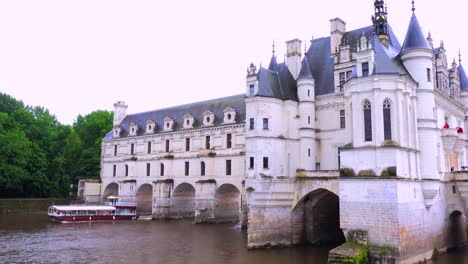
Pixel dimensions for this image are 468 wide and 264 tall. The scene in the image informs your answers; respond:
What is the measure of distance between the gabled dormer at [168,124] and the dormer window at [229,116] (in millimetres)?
9027

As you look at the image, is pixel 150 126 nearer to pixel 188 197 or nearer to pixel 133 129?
pixel 133 129

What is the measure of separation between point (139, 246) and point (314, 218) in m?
12.2

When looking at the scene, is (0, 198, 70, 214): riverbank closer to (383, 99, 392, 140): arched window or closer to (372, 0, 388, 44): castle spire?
(372, 0, 388, 44): castle spire

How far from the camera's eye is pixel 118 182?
2205 inches

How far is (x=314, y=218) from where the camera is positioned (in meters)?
29.2

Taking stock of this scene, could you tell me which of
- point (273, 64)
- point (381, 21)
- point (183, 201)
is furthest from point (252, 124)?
point (183, 201)

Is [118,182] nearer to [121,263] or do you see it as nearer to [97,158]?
[97,158]

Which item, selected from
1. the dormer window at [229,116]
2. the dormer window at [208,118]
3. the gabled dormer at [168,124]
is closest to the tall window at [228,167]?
the dormer window at [229,116]

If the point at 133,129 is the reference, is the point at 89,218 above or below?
below

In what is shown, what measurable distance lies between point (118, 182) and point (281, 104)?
111ft

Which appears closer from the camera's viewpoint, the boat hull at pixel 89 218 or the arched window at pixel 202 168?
the boat hull at pixel 89 218

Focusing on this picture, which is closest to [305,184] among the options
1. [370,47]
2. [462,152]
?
[370,47]

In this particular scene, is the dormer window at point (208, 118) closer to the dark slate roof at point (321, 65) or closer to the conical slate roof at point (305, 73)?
the dark slate roof at point (321, 65)

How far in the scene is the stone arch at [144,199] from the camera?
2116 inches
